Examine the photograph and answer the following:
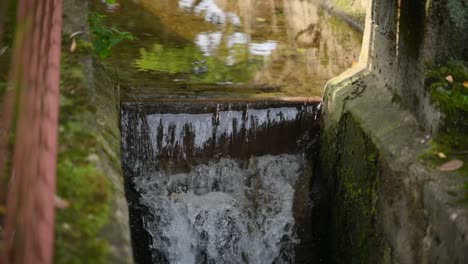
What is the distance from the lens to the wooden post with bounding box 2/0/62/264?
1.12m

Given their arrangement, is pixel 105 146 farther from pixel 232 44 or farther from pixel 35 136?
pixel 232 44

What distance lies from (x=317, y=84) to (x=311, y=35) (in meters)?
2.63

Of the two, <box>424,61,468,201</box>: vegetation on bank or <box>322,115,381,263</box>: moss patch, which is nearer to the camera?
<box>424,61,468,201</box>: vegetation on bank

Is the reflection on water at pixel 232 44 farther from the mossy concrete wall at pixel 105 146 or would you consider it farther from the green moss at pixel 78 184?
the green moss at pixel 78 184

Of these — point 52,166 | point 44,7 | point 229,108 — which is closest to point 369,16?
point 229,108

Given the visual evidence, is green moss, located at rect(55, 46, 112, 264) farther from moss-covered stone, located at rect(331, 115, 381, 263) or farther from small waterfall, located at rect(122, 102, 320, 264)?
small waterfall, located at rect(122, 102, 320, 264)

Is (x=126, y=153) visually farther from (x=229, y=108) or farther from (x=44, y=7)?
(x=44, y=7)

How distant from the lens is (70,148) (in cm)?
244

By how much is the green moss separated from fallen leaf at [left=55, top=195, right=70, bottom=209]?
14 millimetres

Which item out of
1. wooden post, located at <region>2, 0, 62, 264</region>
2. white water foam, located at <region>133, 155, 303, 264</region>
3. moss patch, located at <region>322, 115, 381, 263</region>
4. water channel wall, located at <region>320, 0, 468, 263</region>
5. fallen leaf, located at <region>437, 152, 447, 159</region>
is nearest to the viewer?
wooden post, located at <region>2, 0, 62, 264</region>

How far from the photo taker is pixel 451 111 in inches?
150

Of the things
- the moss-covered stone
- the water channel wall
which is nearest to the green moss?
the water channel wall

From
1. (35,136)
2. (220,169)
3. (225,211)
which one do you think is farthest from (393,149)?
(35,136)

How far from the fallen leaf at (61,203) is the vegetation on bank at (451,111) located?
225 cm
